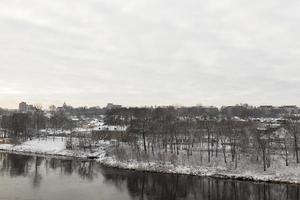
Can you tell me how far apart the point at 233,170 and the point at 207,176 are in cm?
352

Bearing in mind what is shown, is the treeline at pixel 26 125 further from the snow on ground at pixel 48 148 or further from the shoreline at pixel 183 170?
the shoreline at pixel 183 170

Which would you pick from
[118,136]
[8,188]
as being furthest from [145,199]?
[118,136]

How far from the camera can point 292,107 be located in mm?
195000

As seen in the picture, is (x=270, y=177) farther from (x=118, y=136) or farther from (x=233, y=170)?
(x=118, y=136)

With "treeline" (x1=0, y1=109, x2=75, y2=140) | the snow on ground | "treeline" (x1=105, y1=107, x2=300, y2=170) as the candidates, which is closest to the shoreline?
"treeline" (x1=105, y1=107, x2=300, y2=170)

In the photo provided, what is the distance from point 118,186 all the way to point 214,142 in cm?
2857

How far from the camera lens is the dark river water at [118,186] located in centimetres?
3800

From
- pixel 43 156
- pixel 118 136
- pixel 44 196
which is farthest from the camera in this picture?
pixel 118 136

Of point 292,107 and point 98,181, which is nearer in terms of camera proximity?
point 98,181

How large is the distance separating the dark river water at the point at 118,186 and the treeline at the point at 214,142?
810 cm

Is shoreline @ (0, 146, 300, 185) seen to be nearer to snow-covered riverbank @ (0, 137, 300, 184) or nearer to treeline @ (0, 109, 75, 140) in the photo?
snow-covered riverbank @ (0, 137, 300, 184)

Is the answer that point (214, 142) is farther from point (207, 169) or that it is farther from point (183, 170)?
point (183, 170)

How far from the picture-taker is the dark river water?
3800 centimetres

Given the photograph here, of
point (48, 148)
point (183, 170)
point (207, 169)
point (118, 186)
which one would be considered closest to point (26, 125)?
point (48, 148)
